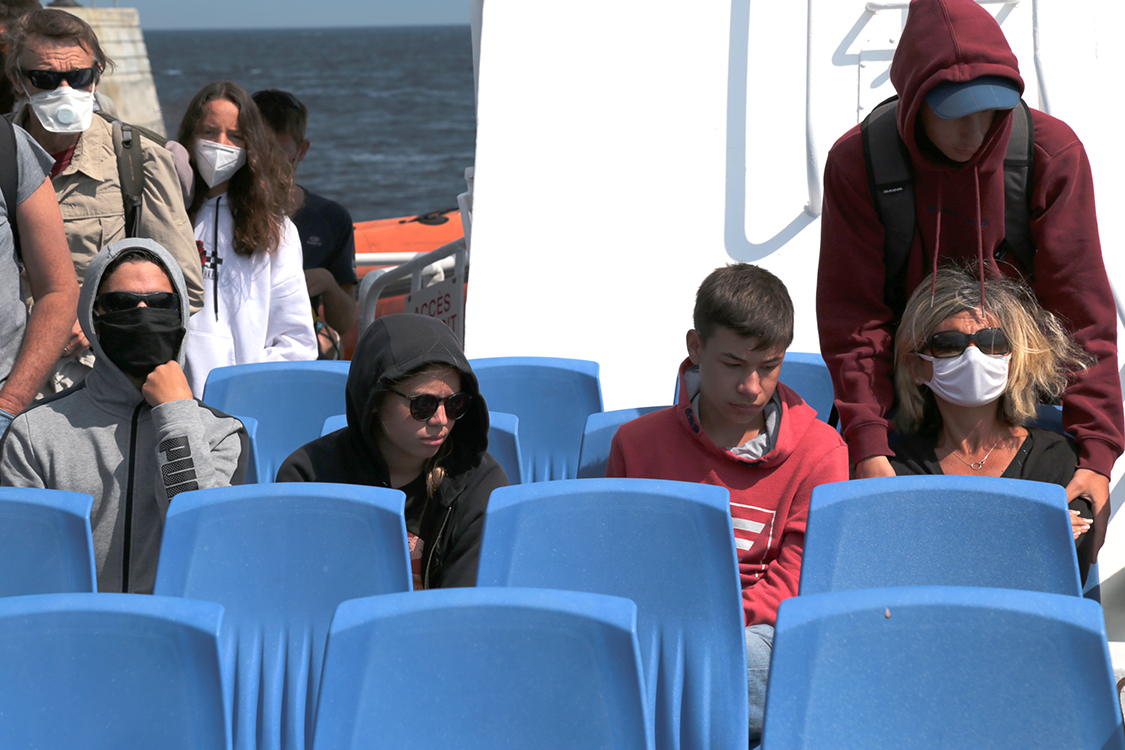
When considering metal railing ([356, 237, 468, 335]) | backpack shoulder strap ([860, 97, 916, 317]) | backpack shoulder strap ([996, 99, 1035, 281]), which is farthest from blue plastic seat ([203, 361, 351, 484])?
metal railing ([356, 237, 468, 335])

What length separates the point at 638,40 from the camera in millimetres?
4234

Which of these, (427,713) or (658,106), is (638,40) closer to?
(658,106)

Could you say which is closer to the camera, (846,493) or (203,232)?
(846,493)

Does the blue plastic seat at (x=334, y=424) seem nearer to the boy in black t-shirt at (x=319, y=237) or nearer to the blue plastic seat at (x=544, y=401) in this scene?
the blue plastic seat at (x=544, y=401)

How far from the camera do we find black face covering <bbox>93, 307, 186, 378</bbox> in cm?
219

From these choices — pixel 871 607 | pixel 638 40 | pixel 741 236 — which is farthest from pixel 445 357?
pixel 638 40

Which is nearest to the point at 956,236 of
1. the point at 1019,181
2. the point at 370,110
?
the point at 1019,181

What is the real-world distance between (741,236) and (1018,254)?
167 cm

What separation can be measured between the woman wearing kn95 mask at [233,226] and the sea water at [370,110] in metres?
0.28

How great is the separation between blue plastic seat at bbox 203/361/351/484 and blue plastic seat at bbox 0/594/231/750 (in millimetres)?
1423

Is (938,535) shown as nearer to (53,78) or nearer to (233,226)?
(233,226)

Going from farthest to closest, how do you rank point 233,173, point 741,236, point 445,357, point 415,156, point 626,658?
point 415,156 → point 741,236 → point 233,173 → point 445,357 → point 626,658

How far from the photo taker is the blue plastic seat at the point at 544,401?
116 inches

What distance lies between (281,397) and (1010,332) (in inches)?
73.1
